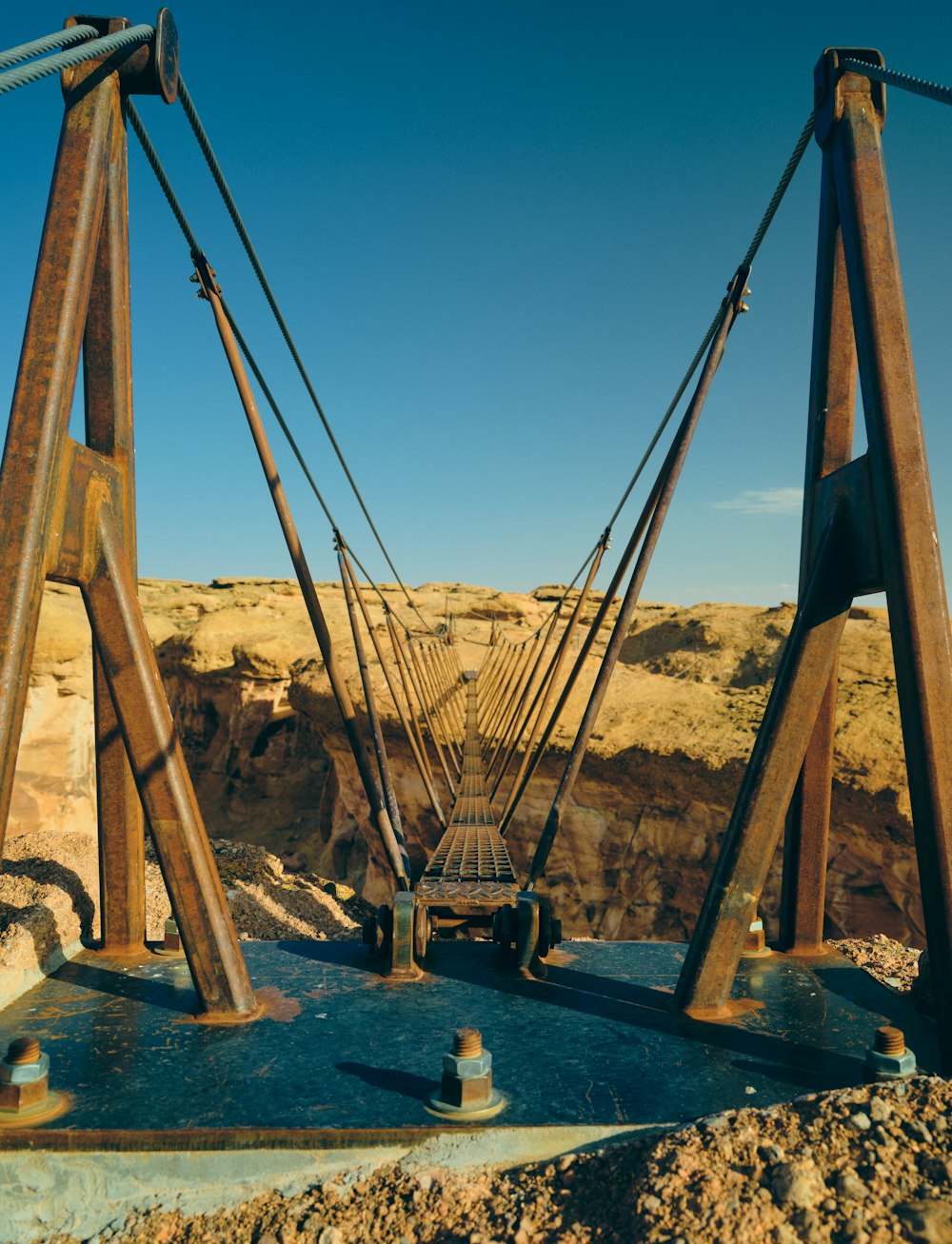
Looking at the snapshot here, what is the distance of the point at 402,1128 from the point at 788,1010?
1.43m

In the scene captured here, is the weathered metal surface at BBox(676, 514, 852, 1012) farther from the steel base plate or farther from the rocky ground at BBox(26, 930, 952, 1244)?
the rocky ground at BBox(26, 930, 952, 1244)

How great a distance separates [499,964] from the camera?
10.8ft

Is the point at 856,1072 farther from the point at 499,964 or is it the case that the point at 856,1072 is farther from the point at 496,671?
the point at 496,671

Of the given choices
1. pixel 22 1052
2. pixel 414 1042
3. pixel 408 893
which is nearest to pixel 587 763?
pixel 408 893

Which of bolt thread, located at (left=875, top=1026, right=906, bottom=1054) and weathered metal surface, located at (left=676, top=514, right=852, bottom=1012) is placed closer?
bolt thread, located at (left=875, top=1026, right=906, bottom=1054)

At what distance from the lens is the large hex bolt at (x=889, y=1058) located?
2168mm

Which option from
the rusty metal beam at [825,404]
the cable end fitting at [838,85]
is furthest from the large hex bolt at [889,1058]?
the cable end fitting at [838,85]

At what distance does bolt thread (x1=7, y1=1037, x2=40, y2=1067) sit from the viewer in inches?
82.5

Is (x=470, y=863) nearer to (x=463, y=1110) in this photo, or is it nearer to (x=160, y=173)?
(x=463, y=1110)

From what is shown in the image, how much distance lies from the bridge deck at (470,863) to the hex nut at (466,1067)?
1.57 metres

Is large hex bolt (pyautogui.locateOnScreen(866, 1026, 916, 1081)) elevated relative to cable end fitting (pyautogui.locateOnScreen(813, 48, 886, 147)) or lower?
lower

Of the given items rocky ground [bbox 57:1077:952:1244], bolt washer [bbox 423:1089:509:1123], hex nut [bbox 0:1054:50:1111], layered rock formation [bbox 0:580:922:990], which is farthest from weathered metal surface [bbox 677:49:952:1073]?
layered rock formation [bbox 0:580:922:990]

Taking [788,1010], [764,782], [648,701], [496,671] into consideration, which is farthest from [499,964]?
[496,671]

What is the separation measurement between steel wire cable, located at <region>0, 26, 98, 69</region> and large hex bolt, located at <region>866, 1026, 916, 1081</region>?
3169 mm
